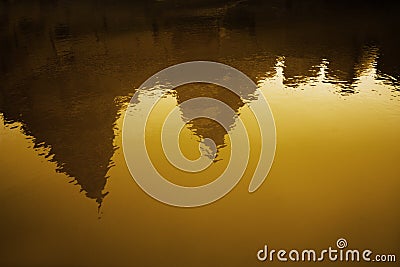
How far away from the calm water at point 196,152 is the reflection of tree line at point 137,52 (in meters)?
0.13

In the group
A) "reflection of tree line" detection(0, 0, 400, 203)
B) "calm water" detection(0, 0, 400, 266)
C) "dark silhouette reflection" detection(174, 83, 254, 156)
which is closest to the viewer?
"calm water" detection(0, 0, 400, 266)

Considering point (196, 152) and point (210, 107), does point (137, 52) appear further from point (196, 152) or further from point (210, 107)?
point (196, 152)

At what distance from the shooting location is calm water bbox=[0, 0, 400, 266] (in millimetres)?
9578

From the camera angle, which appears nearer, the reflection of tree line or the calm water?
the calm water

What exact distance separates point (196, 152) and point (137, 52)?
15690 mm

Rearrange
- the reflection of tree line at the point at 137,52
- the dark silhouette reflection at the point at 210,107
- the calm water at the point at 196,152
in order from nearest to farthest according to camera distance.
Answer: the calm water at the point at 196,152 < the dark silhouette reflection at the point at 210,107 < the reflection of tree line at the point at 137,52

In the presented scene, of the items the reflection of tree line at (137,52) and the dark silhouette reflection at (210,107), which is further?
the reflection of tree line at (137,52)

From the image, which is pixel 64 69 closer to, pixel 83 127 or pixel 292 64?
pixel 83 127

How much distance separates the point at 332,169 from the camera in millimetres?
12039

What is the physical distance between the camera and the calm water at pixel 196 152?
377 inches

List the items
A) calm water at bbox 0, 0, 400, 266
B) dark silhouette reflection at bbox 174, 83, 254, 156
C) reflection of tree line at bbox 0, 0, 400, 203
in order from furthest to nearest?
reflection of tree line at bbox 0, 0, 400, 203, dark silhouette reflection at bbox 174, 83, 254, 156, calm water at bbox 0, 0, 400, 266

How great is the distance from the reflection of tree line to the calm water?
0.13 m

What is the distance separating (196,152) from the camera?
13734 millimetres

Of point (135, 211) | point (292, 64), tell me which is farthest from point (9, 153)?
point (292, 64)
